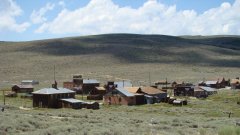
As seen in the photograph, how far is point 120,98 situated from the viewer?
64.2 meters

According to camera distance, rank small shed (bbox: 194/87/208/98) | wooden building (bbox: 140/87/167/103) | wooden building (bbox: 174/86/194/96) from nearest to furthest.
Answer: wooden building (bbox: 140/87/167/103) → small shed (bbox: 194/87/208/98) → wooden building (bbox: 174/86/194/96)

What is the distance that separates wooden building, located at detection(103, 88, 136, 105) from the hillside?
4495 cm

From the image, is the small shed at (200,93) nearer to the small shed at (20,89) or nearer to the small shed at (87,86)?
the small shed at (87,86)

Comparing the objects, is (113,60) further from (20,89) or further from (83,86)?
(20,89)

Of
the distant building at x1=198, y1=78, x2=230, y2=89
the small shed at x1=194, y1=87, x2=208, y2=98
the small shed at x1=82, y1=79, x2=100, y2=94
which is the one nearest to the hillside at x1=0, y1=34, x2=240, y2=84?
the distant building at x1=198, y1=78, x2=230, y2=89

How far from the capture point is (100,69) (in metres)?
132

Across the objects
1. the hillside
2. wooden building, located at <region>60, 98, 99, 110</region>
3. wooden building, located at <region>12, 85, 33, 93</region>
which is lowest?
wooden building, located at <region>60, 98, 99, 110</region>

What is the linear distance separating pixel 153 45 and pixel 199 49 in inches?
798

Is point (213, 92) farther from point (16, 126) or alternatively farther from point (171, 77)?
point (16, 126)

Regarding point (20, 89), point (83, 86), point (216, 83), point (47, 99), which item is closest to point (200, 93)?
point (216, 83)

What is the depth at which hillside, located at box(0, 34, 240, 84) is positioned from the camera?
123637 mm

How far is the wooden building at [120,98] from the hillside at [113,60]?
44953 mm

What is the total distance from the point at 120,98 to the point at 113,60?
8601 cm

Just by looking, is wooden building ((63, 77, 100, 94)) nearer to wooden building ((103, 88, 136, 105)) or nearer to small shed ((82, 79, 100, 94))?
small shed ((82, 79, 100, 94))
